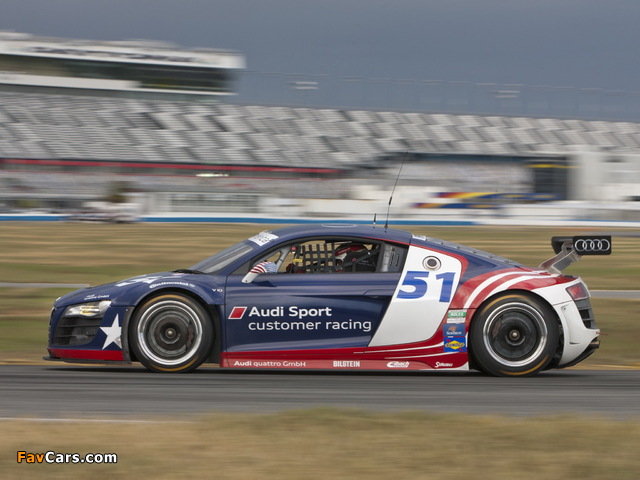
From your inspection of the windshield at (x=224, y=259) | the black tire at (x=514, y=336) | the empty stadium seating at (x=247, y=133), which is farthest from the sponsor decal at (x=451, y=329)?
the empty stadium seating at (x=247, y=133)

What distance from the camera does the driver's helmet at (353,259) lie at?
725cm

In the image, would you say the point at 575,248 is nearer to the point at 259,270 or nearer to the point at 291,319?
the point at 291,319

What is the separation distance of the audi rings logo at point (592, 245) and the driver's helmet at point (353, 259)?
1717 millimetres

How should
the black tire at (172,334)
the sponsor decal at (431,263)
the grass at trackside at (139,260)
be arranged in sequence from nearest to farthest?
the black tire at (172,334)
the sponsor decal at (431,263)
the grass at trackside at (139,260)

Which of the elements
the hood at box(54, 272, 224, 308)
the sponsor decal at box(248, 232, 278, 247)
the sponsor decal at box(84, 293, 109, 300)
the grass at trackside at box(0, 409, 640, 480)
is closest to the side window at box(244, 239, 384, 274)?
the sponsor decal at box(248, 232, 278, 247)

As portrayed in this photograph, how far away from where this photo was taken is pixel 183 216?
124 ft

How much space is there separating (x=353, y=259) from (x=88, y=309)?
7.02 ft

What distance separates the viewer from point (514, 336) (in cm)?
712

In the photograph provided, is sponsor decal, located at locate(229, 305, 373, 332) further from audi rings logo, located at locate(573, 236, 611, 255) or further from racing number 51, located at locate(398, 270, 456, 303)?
audi rings logo, located at locate(573, 236, 611, 255)

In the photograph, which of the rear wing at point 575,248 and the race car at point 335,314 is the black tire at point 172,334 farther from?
the rear wing at point 575,248

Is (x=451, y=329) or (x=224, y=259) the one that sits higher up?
(x=224, y=259)

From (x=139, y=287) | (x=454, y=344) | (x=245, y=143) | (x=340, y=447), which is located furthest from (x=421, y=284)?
(x=245, y=143)

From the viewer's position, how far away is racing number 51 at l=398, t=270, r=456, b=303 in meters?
7.08

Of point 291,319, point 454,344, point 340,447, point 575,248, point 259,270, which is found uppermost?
point 575,248
